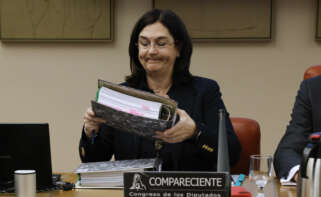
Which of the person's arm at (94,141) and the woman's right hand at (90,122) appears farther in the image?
the person's arm at (94,141)

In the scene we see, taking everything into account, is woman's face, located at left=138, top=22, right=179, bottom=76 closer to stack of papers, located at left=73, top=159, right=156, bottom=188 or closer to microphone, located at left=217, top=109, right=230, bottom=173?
stack of papers, located at left=73, top=159, right=156, bottom=188

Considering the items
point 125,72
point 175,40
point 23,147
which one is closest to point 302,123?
point 175,40

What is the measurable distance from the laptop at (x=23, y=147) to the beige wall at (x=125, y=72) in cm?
178

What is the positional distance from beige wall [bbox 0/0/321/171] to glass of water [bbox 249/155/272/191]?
190 cm

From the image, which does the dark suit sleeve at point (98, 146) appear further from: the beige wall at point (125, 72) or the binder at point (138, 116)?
the beige wall at point (125, 72)

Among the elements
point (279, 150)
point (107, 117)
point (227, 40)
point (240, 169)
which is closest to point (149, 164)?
point (107, 117)

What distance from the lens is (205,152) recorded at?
6.17ft

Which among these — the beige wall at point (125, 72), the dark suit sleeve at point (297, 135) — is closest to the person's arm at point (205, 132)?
the dark suit sleeve at point (297, 135)

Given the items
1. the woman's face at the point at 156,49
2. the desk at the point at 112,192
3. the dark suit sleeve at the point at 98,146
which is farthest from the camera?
the woman's face at the point at 156,49

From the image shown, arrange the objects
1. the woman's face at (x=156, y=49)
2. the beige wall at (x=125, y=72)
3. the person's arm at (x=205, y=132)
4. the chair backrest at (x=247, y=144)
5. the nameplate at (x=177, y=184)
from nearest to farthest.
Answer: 1. the nameplate at (x=177, y=184)
2. the person's arm at (x=205, y=132)
3. the woman's face at (x=156, y=49)
4. the chair backrest at (x=247, y=144)
5. the beige wall at (x=125, y=72)

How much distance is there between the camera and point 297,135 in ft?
6.26

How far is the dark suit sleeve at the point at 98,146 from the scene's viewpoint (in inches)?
76.9

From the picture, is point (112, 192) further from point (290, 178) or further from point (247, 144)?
point (247, 144)

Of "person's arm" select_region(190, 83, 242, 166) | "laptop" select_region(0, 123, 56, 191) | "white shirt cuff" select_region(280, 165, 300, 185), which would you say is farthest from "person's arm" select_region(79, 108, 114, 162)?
"white shirt cuff" select_region(280, 165, 300, 185)
